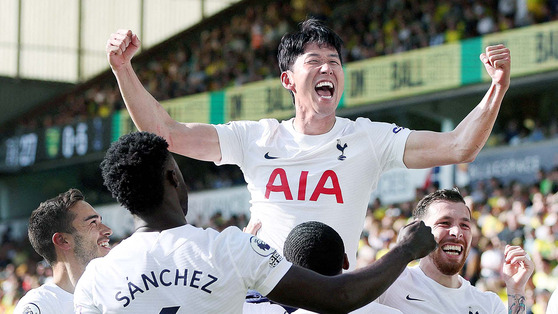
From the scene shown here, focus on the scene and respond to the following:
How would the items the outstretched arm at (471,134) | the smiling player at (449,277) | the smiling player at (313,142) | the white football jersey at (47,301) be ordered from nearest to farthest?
the outstretched arm at (471,134) < the smiling player at (313,142) < the smiling player at (449,277) < the white football jersey at (47,301)

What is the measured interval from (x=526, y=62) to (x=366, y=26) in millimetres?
6238

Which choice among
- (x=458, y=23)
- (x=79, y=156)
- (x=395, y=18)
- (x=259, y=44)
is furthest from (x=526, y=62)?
(x=79, y=156)

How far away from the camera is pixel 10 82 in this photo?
28.7m

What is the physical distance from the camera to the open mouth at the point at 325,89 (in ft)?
14.9

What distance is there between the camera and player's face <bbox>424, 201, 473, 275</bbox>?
4.72m

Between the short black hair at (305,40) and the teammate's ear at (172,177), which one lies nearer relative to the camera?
the teammate's ear at (172,177)

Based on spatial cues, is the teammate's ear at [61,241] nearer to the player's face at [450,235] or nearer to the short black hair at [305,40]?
the short black hair at [305,40]

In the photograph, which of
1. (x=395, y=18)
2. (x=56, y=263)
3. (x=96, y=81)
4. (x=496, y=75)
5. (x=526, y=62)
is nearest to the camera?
(x=496, y=75)

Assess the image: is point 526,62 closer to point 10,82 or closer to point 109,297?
point 109,297

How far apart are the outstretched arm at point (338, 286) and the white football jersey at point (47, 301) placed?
7.55 ft

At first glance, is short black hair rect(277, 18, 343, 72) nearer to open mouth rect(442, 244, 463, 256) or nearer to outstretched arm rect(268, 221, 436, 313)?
open mouth rect(442, 244, 463, 256)

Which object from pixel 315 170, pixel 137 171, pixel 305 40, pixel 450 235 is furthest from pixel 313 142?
pixel 137 171

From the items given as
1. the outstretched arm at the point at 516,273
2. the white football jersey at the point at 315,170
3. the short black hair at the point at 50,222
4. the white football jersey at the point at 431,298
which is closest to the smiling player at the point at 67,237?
the short black hair at the point at 50,222

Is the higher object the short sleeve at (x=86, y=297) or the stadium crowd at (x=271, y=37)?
the stadium crowd at (x=271, y=37)
